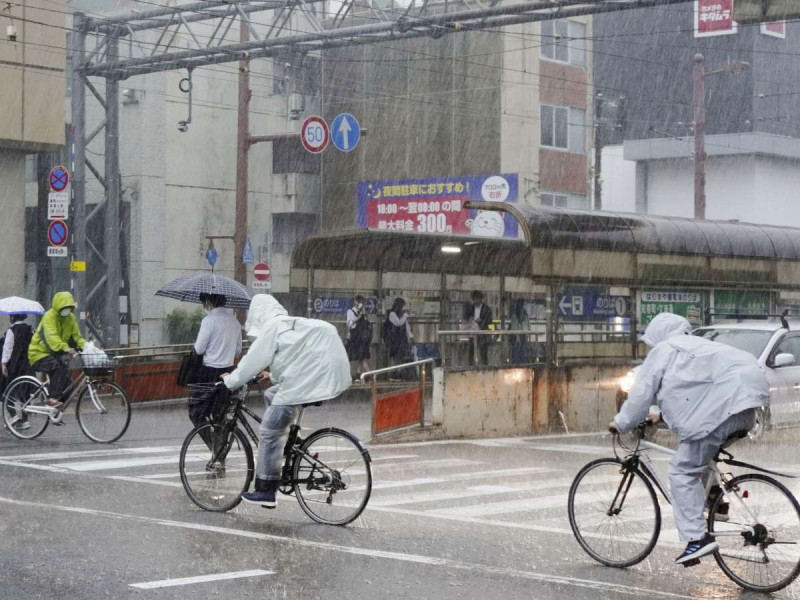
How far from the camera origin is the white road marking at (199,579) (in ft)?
24.5

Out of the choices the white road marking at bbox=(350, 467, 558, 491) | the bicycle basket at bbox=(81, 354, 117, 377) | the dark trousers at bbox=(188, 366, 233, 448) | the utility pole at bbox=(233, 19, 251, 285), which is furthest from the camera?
the utility pole at bbox=(233, 19, 251, 285)

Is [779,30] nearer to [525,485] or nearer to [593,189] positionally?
[593,189]

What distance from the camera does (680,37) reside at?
5294cm

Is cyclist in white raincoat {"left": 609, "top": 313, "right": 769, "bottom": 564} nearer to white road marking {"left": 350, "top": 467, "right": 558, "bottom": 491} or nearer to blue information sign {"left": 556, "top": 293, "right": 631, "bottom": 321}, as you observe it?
white road marking {"left": 350, "top": 467, "right": 558, "bottom": 491}

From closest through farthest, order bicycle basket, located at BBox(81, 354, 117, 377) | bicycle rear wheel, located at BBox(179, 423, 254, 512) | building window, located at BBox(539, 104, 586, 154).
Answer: bicycle rear wheel, located at BBox(179, 423, 254, 512) < bicycle basket, located at BBox(81, 354, 117, 377) < building window, located at BBox(539, 104, 586, 154)

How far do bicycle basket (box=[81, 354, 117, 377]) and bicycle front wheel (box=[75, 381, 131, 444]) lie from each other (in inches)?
4.5

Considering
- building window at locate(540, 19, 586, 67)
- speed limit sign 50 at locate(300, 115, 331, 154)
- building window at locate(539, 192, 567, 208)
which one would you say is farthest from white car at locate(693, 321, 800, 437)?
building window at locate(540, 19, 586, 67)

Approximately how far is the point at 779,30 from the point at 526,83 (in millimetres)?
14375

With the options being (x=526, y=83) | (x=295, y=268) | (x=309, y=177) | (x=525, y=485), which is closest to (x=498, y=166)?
(x=526, y=83)

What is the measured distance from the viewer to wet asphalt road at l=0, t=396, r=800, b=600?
7.53 metres

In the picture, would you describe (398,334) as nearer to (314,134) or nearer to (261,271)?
(261,271)

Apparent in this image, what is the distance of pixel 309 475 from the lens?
→ 32.2 feet

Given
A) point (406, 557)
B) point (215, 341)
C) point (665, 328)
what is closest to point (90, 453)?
point (215, 341)

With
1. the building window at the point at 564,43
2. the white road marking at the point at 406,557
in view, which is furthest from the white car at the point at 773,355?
the building window at the point at 564,43
